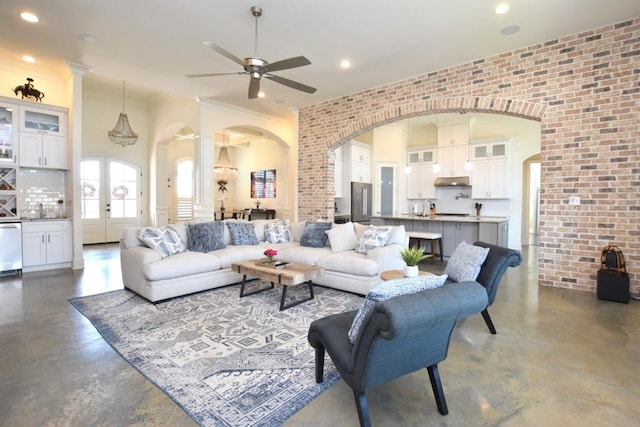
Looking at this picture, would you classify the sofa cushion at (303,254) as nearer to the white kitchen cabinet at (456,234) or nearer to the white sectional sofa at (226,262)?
the white sectional sofa at (226,262)

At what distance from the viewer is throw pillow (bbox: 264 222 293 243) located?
5598 millimetres

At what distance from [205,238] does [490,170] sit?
284 inches

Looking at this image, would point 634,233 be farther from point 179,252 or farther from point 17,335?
point 17,335

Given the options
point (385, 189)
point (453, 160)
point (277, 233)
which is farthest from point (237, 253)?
point (453, 160)

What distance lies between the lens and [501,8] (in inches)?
141

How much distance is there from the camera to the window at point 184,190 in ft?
33.2

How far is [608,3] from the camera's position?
354 centimetres

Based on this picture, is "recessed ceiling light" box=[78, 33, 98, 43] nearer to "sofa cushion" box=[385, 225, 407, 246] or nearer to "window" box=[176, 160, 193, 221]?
"sofa cushion" box=[385, 225, 407, 246]

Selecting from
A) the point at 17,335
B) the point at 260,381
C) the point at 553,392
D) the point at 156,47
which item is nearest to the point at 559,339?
the point at 553,392

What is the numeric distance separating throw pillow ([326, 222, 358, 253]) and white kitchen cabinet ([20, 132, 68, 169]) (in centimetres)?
484

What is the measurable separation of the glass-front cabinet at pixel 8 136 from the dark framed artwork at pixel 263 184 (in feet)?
20.4

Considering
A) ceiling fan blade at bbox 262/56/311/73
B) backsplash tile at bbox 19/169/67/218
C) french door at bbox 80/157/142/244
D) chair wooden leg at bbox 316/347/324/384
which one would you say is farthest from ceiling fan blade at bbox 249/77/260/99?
french door at bbox 80/157/142/244

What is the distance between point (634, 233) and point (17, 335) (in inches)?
262

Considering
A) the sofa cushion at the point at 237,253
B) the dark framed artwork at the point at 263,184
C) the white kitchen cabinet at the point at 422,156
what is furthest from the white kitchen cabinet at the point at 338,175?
the sofa cushion at the point at 237,253
